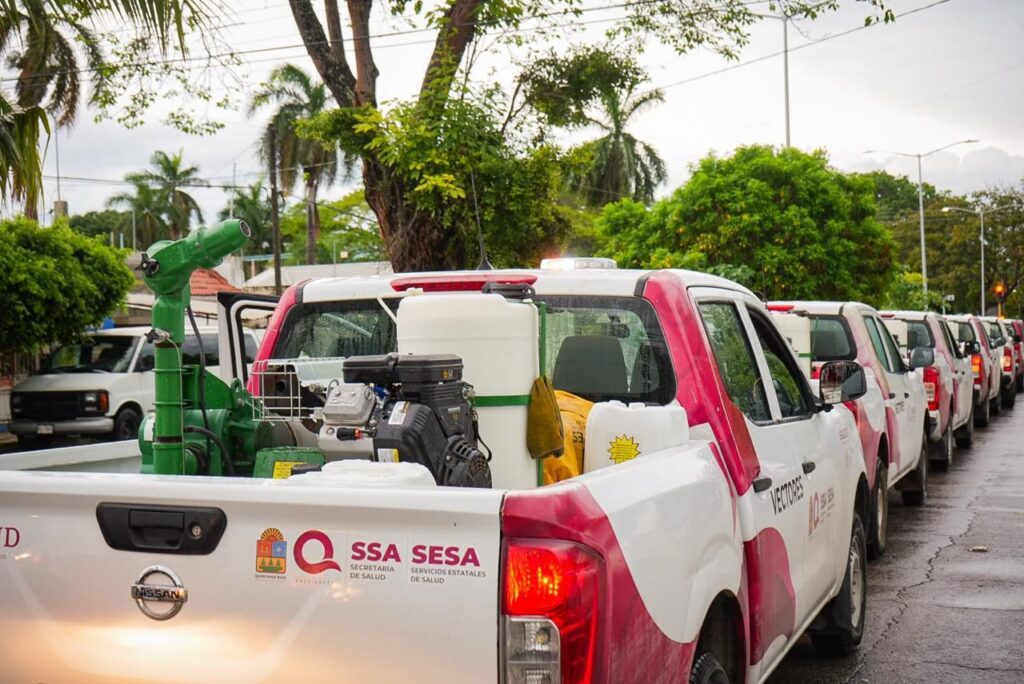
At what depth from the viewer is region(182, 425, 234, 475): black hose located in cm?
412

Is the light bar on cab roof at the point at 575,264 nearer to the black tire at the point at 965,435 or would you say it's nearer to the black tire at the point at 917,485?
the black tire at the point at 917,485

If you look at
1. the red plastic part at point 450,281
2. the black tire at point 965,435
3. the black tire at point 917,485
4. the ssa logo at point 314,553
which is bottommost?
the black tire at point 965,435

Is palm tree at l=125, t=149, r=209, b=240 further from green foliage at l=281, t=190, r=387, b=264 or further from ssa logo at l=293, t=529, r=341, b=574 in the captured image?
ssa logo at l=293, t=529, r=341, b=574

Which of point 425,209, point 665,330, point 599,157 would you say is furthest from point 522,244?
point 599,157

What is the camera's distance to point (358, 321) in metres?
4.98

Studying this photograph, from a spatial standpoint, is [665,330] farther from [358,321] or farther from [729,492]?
[358,321]

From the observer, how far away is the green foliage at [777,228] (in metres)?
31.5

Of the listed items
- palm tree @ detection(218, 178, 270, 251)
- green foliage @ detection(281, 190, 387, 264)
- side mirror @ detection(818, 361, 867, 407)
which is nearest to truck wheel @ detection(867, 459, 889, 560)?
side mirror @ detection(818, 361, 867, 407)

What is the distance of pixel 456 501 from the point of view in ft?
8.61

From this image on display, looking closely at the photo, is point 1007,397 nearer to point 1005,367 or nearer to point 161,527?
point 1005,367

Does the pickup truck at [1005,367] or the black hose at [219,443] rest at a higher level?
the black hose at [219,443]

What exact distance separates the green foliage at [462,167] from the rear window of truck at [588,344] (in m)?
11.1

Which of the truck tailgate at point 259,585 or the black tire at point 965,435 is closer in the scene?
the truck tailgate at point 259,585

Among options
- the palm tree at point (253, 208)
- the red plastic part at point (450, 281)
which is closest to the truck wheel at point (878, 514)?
the red plastic part at point (450, 281)
